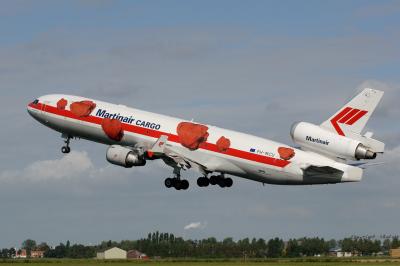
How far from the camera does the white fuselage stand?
88.6 m

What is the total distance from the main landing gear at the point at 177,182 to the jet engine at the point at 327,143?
1290cm

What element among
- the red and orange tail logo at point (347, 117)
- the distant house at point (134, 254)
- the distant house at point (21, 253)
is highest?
the red and orange tail logo at point (347, 117)

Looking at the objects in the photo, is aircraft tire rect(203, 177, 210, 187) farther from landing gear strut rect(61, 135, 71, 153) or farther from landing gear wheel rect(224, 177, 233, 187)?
landing gear strut rect(61, 135, 71, 153)

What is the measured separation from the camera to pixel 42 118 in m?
102

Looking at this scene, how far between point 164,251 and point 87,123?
119 ft

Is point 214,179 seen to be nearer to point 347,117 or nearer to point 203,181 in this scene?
point 203,181

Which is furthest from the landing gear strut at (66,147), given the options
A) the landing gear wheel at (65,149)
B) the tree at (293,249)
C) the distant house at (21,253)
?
the distant house at (21,253)

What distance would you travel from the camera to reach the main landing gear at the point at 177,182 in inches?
3752

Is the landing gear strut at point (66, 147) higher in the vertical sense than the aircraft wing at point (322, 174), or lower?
higher

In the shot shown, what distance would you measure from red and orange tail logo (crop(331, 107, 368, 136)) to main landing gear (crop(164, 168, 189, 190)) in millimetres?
16949

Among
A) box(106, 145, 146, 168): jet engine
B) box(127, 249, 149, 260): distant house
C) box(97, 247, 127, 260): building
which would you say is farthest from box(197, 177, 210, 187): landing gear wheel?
box(97, 247, 127, 260): building

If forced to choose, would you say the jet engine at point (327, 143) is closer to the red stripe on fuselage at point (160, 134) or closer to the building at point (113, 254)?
the red stripe on fuselage at point (160, 134)

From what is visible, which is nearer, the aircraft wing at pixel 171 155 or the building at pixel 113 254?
the aircraft wing at pixel 171 155

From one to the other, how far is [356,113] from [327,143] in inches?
149
